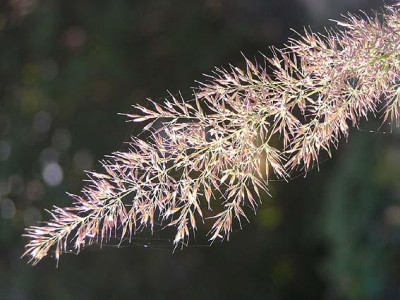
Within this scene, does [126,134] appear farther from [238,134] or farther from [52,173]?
[238,134]

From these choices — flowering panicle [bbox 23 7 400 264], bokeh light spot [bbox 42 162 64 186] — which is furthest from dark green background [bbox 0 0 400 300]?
flowering panicle [bbox 23 7 400 264]

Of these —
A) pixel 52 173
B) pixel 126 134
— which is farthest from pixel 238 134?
pixel 52 173

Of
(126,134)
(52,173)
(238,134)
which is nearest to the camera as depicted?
(238,134)

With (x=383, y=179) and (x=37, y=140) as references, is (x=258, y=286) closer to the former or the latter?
(x=383, y=179)

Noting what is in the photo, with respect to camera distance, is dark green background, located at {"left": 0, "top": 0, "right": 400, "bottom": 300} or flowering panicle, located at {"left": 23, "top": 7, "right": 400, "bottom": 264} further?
dark green background, located at {"left": 0, "top": 0, "right": 400, "bottom": 300}

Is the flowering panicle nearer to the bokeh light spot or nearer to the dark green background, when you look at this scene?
the dark green background

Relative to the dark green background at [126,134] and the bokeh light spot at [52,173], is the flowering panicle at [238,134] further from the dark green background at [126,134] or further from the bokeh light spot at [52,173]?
the bokeh light spot at [52,173]

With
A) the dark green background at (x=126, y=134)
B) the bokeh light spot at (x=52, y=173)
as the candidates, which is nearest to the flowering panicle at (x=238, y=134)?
the dark green background at (x=126, y=134)

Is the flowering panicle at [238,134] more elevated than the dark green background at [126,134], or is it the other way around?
the dark green background at [126,134]
